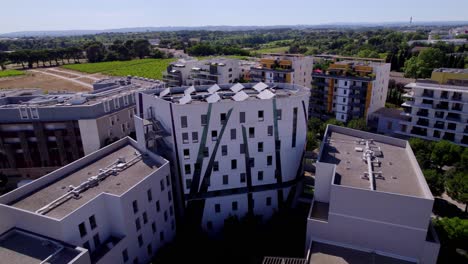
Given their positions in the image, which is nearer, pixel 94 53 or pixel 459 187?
pixel 459 187

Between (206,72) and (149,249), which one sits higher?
(206,72)

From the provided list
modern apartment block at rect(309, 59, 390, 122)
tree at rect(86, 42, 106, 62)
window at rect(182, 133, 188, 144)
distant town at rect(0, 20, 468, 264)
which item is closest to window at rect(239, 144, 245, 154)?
distant town at rect(0, 20, 468, 264)

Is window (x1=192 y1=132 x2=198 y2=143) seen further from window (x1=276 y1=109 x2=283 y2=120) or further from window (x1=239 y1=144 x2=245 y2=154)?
window (x1=276 y1=109 x2=283 y2=120)

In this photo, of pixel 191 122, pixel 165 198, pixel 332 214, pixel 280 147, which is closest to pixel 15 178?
pixel 165 198

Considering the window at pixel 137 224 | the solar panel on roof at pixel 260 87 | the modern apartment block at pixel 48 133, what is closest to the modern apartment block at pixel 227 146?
the solar panel on roof at pixel 260 87

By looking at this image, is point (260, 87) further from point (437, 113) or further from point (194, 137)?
point (437, 113)

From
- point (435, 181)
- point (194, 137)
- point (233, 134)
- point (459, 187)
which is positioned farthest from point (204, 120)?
point (459, 187)

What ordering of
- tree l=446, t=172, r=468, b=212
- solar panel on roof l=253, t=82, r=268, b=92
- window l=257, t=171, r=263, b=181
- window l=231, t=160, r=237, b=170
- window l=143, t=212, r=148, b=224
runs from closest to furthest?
1. window l=143, t=212, r=148, b=224
2. window l=231, t=160, r=237, b=170
3. tree l=446, t=172, r=468, b=212
4. window l=257, t=171, r=263, b=181
5. solar panel on roof l=253, t=82, r=268, b=92
